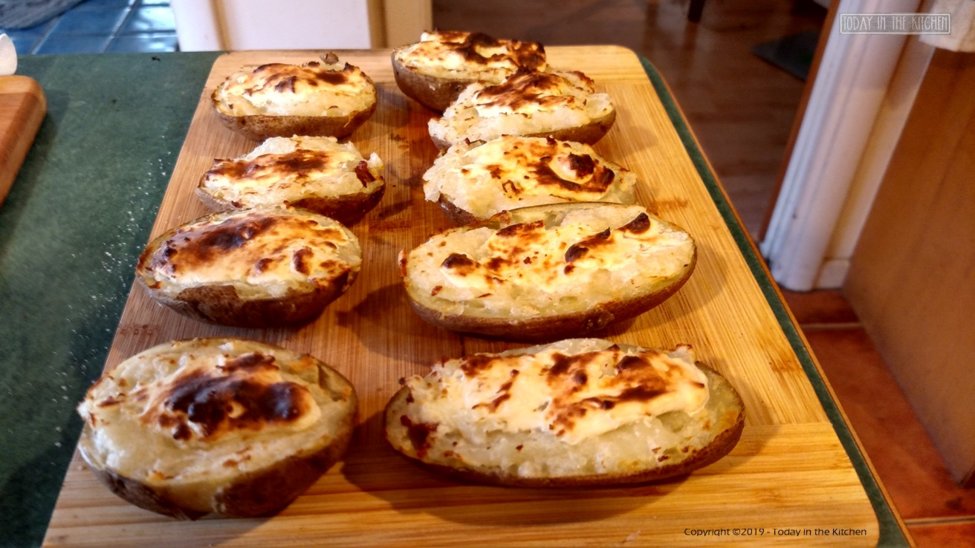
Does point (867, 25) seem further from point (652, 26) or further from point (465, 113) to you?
point (652, 26)

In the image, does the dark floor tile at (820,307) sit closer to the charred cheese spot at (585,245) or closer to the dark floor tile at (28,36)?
the charred cheese spot at (585,245)

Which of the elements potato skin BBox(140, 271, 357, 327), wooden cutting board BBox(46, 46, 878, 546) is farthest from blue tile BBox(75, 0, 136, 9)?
potato skin BBox(140, 271, 357, 327)

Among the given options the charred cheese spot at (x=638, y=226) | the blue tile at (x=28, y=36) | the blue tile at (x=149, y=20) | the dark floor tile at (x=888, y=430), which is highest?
the charred cheese spot at (x=638, y=226)

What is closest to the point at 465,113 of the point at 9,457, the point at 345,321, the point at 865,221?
the point at 345,321

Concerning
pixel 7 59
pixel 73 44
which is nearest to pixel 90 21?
pixel 73 44

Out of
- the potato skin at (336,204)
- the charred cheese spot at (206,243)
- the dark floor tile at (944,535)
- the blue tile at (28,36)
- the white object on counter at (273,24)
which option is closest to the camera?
the charred cheese spot at (206,243)

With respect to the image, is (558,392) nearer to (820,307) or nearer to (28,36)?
(820,307)

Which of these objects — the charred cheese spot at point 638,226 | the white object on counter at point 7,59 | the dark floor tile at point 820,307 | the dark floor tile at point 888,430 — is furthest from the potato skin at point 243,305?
the dark floor tile at point 820,307

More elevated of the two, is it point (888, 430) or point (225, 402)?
point (225, 402)
